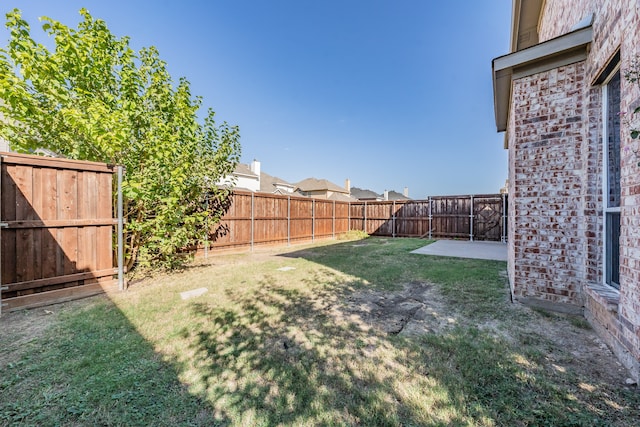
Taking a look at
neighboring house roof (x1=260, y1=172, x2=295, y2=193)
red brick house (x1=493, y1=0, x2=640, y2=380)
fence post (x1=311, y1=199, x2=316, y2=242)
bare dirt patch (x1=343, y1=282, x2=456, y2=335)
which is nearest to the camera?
red brick house (x1=493, y1=0, x2=640, y2=380)

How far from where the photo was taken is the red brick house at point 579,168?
2.18 meters

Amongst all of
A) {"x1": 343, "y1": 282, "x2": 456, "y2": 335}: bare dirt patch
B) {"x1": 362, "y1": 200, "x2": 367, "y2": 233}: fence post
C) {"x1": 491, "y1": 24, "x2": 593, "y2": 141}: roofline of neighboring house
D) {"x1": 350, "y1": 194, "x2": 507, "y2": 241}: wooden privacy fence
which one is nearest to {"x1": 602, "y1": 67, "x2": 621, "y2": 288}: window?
{"x1": 491, "y1": 24, "x2": 593, "y2": 141}: roofline of neighboring house

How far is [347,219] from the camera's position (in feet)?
49.1

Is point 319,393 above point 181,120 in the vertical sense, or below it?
below

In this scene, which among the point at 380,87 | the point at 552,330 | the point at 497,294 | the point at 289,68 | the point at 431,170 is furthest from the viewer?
the point at 431,170

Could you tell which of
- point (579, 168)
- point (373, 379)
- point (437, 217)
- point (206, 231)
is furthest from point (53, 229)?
point (437, 217)

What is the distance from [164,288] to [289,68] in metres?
11.5

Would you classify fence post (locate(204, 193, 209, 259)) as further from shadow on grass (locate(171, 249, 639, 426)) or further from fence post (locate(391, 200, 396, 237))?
fence post (locate(391, 200, 396, 237))

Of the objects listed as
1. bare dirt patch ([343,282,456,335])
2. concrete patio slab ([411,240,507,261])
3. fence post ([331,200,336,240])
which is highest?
fence post ([331,200,336,240])

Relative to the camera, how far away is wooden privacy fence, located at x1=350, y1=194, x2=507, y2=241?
11.5 m

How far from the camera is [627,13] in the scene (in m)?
2.14

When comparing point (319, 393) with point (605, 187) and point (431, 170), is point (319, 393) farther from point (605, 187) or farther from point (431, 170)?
point (431, 170)

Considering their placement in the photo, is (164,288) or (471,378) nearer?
(471,378)

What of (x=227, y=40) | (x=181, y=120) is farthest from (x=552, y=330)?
(x=227, y=40)
